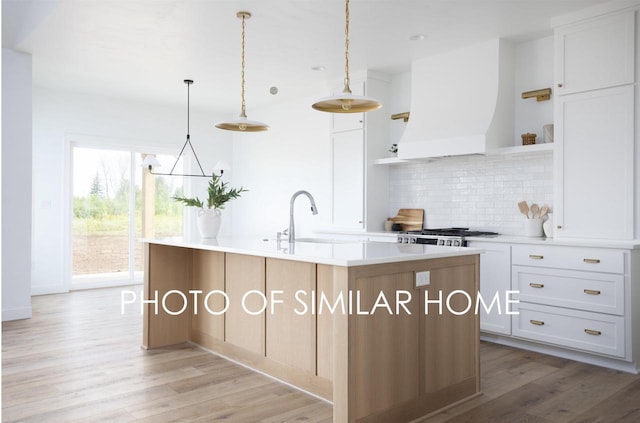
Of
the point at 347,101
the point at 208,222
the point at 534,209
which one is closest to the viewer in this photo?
the point at 347,101

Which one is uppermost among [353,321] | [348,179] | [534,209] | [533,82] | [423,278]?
[533,82]

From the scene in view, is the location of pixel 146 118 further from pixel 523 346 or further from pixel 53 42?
pixel 523 346

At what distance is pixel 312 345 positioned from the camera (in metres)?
2.97

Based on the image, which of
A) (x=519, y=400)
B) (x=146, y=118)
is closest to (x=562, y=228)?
(x=519, y=400)

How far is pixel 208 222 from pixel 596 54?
128 inches

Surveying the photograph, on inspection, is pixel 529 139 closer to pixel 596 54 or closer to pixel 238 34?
pixel 596 54

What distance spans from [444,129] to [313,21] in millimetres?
1627

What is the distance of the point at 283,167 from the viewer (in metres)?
7.21

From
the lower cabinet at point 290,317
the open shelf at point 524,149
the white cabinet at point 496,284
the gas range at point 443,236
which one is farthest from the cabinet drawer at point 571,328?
the lower cabinet at point 290,317

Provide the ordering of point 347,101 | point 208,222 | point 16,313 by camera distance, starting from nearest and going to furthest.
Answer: point 347,101
point 208,222
point 16,313

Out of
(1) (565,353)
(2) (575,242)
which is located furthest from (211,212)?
(1) (565,353)

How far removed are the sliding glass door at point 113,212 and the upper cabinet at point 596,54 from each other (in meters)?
5.65

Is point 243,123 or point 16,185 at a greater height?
point 243,123

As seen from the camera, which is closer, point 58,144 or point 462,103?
point 462,103
